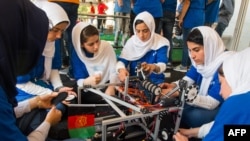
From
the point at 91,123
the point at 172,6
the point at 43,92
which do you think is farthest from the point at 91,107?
the point at 172,6

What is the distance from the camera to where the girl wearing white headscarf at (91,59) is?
1.84m

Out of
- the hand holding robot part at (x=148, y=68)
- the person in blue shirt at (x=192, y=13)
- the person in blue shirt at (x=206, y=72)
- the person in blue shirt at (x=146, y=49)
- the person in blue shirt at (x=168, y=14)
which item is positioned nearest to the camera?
the person in blue shirt at (x=206, y=72)

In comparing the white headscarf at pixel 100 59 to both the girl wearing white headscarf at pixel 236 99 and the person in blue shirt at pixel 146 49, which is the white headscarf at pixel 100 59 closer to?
the person in blue shirt at pixel 146 49

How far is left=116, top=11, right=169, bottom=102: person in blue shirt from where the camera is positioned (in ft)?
6.82

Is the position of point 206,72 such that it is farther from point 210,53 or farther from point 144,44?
point 144,44

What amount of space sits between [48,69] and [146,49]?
0.92 m

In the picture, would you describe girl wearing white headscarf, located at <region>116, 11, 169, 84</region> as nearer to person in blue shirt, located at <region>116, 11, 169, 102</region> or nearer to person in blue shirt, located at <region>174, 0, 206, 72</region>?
person in blue shirt, located at <region>116, 11, 169, 102</region>

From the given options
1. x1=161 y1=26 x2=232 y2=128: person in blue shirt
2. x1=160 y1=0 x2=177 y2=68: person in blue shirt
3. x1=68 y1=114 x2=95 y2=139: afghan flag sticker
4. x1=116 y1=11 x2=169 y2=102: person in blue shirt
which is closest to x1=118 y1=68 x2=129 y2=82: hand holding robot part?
x1=116 y1=11 x2=169 y2=102: person in blue shirt

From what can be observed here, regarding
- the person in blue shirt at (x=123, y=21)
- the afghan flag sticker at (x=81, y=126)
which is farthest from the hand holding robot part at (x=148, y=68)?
the person in blue shirt at (x=123, y=21)

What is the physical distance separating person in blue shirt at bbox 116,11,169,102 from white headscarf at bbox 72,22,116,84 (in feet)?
0.29

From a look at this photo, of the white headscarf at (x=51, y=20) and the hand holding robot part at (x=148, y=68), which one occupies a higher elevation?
the white headscarf at (x=51, y=20)

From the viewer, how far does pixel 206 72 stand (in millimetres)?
1667

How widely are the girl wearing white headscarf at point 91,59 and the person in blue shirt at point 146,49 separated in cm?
12

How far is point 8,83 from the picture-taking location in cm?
79
